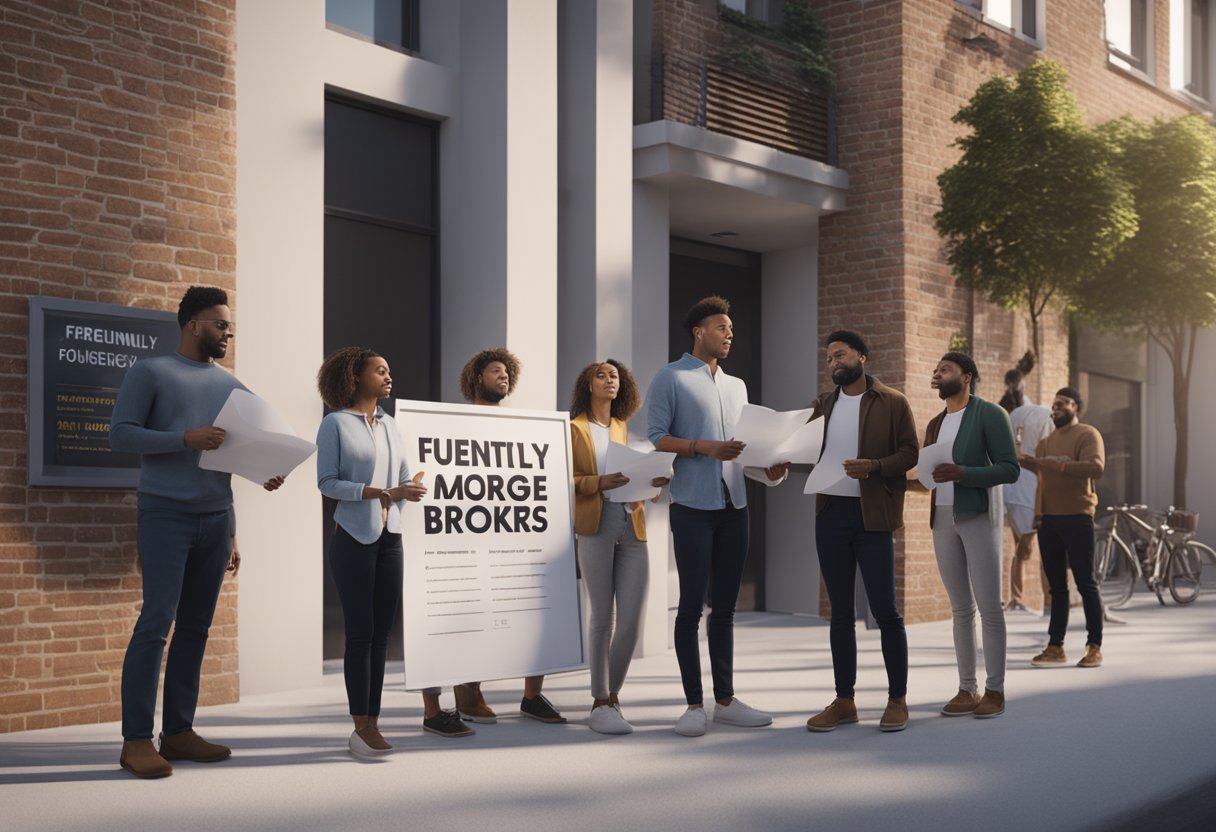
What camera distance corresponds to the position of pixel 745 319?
1570 cm

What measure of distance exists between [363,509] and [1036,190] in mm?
8934

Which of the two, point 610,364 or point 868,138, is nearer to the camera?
point 610,364

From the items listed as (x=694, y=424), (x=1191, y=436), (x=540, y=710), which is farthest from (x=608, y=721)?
(x=1191, y=436)

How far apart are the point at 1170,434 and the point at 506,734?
56.1ft

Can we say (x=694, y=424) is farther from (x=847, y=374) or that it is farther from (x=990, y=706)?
(x=990, y=706)

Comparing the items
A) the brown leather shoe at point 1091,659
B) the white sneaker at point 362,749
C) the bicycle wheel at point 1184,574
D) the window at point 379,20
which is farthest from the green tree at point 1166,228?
the white sneaker at point 362,749

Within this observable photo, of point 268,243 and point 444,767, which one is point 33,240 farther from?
point 444,767

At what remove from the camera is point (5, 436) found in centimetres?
752

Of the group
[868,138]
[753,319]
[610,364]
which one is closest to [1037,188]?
[868,138]

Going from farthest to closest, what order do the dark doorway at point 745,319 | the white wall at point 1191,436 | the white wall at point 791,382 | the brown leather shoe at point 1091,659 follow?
the white wall at point 1191,436, the white wall at point 791,382, the dark doorway at point 745,319, the brown leather shoe at point 1091,659

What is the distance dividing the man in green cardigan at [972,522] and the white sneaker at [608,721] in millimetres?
2019

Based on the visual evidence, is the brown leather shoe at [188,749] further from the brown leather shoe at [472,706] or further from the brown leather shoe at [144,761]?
the brown leather shoe at [472,706]

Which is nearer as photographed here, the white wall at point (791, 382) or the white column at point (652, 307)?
the white column at point (652, 307)

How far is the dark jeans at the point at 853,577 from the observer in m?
7.36
